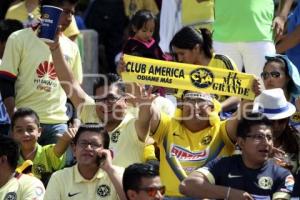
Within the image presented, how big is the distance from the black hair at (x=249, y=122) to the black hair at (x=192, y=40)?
4.10 ft

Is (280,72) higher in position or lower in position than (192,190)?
higher

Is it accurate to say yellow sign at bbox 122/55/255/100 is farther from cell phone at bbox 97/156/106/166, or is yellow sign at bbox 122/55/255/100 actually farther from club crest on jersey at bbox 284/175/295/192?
club crest on jersey at bbox 284/175/295/192

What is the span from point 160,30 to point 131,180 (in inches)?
183

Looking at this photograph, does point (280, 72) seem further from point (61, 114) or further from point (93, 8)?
point (93, 8)

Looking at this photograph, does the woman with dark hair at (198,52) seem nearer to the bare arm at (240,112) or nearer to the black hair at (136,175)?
the bare arm at (240,112)

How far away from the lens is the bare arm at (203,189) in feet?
30.0

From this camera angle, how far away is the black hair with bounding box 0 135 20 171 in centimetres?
980

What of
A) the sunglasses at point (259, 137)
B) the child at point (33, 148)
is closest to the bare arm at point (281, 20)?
the child at point (33, 148)

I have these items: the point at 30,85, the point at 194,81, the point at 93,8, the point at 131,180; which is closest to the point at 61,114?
the point at 30,85

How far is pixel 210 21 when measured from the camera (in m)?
12.7

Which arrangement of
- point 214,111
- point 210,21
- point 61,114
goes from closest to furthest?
point 214,111
point 61,114
point 210,21

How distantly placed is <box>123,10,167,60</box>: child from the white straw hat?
8.91 feet

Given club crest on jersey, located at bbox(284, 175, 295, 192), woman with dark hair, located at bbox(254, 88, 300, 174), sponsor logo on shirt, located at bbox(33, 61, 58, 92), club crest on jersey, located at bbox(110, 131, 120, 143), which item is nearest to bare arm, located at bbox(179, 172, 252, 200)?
club crest on jersey, located at bbox(284, 175, 295, 192)

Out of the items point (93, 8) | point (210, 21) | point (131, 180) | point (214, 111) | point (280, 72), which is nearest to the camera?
point (131, 180)
